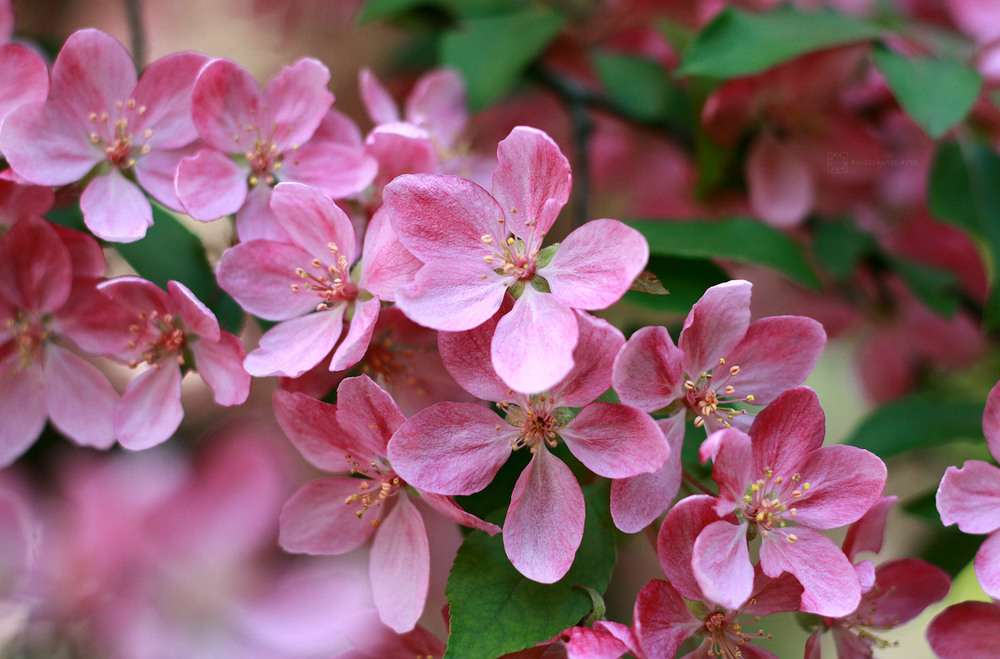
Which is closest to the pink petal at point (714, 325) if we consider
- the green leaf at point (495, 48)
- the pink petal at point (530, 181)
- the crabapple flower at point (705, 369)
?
the crabapple flower at point (705, 369)

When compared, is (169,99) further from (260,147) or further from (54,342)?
(54,342)

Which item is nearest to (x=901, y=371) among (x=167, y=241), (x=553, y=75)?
(x=553, y=75)

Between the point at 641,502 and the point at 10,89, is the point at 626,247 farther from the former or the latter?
the point at 10,89

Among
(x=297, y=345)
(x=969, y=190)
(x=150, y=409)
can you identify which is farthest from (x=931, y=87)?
(x=150, y=409)

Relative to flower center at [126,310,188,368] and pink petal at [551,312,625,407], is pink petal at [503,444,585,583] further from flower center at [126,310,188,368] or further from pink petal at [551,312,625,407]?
flower center at [126,310,188,368]

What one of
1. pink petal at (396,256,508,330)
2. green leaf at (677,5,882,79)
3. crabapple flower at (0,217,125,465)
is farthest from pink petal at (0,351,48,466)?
green leaf at (677,5,882,79)

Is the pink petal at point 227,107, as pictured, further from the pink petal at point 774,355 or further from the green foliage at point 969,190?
the green foliage at point 969,190

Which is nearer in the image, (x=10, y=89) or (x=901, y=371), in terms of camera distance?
(x=10, y=89)
